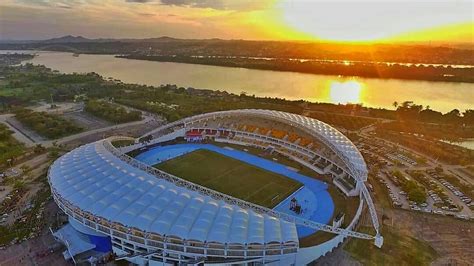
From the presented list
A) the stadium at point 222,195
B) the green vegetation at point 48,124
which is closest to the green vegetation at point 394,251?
the stadium at point 222,195

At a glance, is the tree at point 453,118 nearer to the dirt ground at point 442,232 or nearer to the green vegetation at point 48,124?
the dirt ground at point 442,232

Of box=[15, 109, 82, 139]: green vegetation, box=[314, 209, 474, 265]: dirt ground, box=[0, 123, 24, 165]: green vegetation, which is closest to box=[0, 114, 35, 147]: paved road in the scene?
box=[0, 123, 24, 165]: green vegetation

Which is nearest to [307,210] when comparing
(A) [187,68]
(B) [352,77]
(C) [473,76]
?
(B) [352,77]

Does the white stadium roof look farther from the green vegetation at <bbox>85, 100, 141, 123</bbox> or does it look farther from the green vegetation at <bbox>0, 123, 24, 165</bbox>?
the green vegetation at <bbox>85, 100, 141, 123</bbox>

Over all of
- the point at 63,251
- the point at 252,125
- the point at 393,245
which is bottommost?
the point at 63,251

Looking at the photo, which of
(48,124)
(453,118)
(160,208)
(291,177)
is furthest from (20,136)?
(453,118)

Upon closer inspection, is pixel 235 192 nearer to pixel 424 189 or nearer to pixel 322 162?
pixel 322 162

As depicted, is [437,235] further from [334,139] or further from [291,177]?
[291,177]
